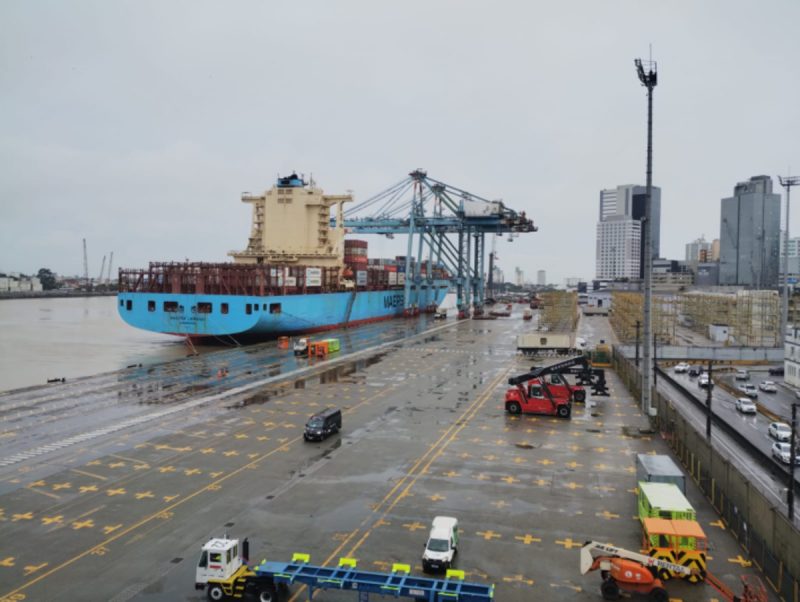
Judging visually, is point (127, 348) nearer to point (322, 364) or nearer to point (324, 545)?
point (322, 364)

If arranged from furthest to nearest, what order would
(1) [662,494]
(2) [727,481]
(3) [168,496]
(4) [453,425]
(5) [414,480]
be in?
(4) [453,425] < (5) [414,480] < (3) [168,496] < (2) [727,481] < (1) [662,494]

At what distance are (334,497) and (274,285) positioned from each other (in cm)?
4916

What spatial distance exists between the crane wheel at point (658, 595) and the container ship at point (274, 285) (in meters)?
53.3

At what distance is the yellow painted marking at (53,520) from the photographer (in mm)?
18516

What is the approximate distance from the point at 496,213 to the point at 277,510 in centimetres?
8863

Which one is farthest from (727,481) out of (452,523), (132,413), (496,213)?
(496,213)

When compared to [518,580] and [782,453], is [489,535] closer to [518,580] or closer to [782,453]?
[518,580]

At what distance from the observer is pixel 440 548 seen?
15.7 metres

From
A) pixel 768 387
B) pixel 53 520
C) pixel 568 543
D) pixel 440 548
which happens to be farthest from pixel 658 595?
pixel 768 387

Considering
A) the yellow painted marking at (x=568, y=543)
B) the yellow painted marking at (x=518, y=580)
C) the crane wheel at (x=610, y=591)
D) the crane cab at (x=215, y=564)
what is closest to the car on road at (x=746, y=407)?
the yellow painted marking at (x=568, y=543)

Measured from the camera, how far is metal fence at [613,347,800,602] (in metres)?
14.3

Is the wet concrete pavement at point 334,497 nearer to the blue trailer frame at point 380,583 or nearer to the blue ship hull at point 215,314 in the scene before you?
the blue trailer frame at point 380,583

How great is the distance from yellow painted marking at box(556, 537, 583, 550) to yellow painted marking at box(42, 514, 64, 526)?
14999 millimetres

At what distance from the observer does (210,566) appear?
14.4m
